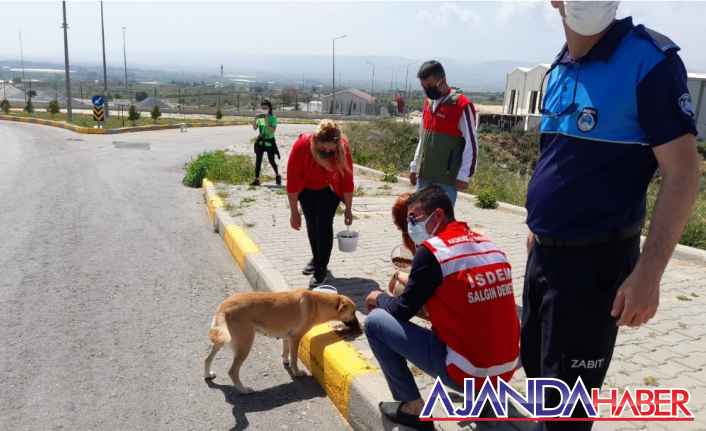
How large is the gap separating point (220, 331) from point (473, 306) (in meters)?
1.78

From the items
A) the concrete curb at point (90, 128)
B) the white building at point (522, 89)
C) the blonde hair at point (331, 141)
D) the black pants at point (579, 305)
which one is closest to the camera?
the black pants at point (579, 305)

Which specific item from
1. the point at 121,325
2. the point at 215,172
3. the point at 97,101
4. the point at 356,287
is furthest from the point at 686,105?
the point at 97,101

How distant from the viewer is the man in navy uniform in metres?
1.95

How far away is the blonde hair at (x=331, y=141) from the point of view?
5184mm

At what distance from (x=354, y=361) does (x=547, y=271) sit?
1.85m

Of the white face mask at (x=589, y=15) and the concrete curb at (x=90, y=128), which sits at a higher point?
the white face mask at (x=589, y=15)

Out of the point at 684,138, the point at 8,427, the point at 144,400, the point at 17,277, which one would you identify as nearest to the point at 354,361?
the point at 144,400

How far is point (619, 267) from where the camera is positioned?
2232 millimetres

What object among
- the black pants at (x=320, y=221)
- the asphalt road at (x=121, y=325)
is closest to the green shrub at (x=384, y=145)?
the asphalt road at (x=121, y=325)

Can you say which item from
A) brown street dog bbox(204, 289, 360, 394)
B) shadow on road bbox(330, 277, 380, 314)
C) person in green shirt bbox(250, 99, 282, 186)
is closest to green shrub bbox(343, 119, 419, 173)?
person in green shirt bbox(250, 99, 282, 186)

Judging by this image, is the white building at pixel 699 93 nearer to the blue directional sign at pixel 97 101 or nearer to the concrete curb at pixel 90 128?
the concrete curb at pixel 90 128

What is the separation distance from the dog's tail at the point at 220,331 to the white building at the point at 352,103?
73653 mm

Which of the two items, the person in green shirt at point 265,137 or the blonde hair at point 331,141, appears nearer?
the blonde hair at point 331,141

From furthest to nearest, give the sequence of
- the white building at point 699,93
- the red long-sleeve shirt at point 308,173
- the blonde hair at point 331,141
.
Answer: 1. the white building at point 699,93
2. the red long-sleeve shirt at point 308,173
3. the blonde hair at point 331,141
